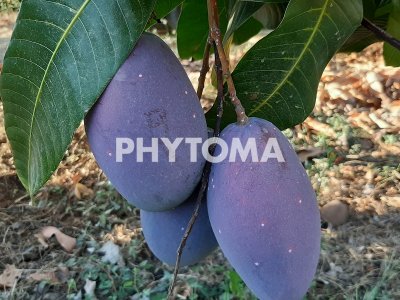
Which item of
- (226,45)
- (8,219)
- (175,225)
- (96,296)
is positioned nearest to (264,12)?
(226,45)

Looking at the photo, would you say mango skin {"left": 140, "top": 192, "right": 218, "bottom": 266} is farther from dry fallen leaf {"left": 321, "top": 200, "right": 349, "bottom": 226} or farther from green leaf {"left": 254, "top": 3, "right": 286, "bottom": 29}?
dry fallen leaf {"left": 321, "top": 200, "right": 349, "bottom": 226}

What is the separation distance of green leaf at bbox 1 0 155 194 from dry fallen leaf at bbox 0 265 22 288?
4.46ft

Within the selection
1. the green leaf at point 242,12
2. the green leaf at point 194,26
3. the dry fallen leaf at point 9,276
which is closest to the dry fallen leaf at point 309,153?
the dry fallen leaf at point 9,276

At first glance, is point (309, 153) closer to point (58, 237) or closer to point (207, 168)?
point (58, 237)

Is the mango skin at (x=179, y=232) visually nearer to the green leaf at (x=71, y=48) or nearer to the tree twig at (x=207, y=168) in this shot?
the tree twig at (x=207, y=168)

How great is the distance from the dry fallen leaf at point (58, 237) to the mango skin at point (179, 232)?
126 centimetres

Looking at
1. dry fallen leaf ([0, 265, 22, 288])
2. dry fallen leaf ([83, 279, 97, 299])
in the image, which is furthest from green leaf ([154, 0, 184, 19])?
dry fallen leaf ([0, 265, 22, 288])

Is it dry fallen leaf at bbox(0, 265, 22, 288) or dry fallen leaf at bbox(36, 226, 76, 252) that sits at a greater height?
dry fallen leaf at bbox(0, 265, 22, 288)

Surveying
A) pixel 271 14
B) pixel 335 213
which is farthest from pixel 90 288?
pixel 271 14

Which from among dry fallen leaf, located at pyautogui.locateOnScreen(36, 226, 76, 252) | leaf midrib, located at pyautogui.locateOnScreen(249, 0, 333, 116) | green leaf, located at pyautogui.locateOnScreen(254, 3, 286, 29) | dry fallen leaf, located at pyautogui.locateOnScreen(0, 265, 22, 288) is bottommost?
dry fallen leaf, located at pyautogui.locateOnScreen(36, 226, 76, 252)

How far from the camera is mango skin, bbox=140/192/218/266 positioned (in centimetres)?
66

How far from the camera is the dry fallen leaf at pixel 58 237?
6.38ft

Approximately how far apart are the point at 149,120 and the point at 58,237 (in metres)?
1.51

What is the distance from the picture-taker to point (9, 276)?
1.82m
